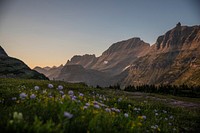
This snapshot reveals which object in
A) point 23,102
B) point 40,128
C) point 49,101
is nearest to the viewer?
point 40,128

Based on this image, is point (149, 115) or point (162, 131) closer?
point (162, 131)

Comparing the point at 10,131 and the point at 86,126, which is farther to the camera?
the point at 86,126

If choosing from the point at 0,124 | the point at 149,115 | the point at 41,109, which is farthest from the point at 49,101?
the point at 149,115

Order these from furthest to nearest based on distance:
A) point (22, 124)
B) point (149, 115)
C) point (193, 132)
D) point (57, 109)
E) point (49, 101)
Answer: point (149, 115) → point (193, 132) → point (49, 101) → point (57, 109) → point (22, 124)

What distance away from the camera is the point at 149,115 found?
1586 centimetres

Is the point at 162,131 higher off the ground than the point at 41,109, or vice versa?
the point at 41,109

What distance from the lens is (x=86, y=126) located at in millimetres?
7055

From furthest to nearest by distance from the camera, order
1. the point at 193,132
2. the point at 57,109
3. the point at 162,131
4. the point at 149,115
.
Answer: the point at 149,115, the point at 193,132, the point at 162,131, the point at 57,109

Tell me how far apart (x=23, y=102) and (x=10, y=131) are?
370cm

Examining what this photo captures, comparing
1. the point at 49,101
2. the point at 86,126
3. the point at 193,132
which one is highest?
the point at 49,101

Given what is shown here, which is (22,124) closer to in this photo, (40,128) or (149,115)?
(40,128)

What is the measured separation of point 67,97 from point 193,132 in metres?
8.72

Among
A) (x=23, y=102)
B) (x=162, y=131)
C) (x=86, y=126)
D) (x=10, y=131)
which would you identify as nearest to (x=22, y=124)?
(x=10, y=131)

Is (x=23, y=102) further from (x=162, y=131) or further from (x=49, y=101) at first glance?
(x=162, y=131)
